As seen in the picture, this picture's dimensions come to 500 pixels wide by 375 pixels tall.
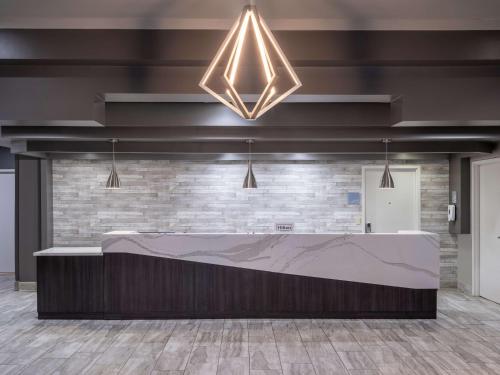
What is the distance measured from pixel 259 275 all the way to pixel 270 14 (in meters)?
3.98

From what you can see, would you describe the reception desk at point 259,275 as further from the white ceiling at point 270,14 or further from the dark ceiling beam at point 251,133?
the white ceiling at point 270,14

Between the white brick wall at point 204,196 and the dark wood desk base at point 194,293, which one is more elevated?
the white brick wall at point 204,196

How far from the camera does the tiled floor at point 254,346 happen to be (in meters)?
4.00

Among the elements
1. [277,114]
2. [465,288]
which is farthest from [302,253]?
[465,288]

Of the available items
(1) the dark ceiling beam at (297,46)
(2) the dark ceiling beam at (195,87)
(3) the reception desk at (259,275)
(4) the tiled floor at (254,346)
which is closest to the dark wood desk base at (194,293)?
(3) the reception desk at (259,275)

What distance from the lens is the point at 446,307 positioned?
20.6ft

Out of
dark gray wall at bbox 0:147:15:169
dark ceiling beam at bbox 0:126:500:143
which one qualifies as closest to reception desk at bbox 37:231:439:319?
dark ceiling beam at bbox 0:126:500:143

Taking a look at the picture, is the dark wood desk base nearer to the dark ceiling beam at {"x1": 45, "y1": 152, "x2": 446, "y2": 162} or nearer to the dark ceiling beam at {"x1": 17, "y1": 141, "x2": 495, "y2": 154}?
the dark ceiling beam at {"x1": 17, "y1": 141, "x2": 495, "y2": 154}

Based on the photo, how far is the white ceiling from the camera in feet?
7.14

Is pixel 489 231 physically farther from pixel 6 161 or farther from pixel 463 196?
pixel 6 161

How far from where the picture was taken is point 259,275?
5.69 meters

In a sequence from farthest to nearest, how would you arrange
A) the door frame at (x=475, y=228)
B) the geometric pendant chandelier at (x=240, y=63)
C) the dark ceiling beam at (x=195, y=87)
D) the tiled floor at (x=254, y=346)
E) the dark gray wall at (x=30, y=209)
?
the dark gray wall at (x=30, y=209)
the door frame at (x=475, y=228)
the tiled floor at (x=254, y=346)
the dark ceiling beam at (x=195, y=87)
the geometric pendant chandelier at (x=240, y=63)

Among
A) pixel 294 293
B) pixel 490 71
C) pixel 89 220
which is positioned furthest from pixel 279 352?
pixel 89 220

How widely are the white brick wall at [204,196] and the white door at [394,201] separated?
0.84 ft
